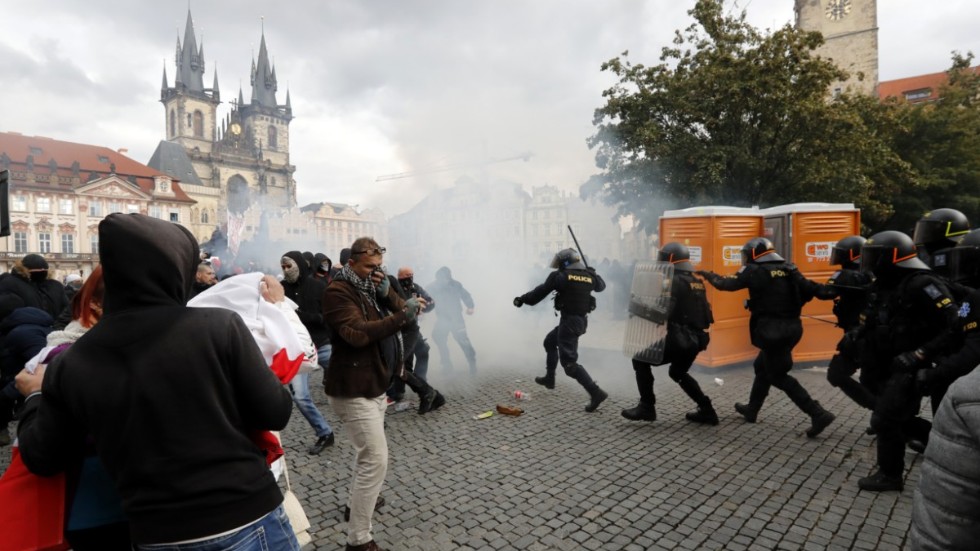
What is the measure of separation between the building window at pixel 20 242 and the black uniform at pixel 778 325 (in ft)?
201

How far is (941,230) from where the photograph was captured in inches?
163

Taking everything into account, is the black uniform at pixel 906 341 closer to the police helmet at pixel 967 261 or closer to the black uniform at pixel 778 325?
the police helmet at pixel 967 261

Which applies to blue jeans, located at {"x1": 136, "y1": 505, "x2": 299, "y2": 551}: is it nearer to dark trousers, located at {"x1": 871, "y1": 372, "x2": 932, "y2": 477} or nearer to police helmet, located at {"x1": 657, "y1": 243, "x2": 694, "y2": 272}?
dark trousers, located at {"x1": 871, "y1": 372, "x2": 932, "y2": 477}

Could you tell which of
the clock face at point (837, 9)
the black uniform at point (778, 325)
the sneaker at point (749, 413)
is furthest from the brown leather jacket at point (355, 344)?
the clock face at point (837, 9)

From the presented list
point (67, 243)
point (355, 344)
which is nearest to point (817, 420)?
point (355, 344)

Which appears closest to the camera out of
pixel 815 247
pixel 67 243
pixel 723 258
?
pixel 723 258

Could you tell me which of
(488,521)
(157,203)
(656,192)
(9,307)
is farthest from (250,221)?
(488,521)

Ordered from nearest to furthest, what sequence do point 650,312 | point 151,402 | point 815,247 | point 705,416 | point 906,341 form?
point 151,402
point 906,341
point 705,416
point 650,312
point 815,247

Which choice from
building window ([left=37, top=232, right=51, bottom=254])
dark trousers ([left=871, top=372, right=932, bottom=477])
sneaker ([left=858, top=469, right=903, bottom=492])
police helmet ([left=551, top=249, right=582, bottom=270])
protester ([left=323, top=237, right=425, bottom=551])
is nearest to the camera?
protester ([left=323, top=237, right=425, bottom=551])

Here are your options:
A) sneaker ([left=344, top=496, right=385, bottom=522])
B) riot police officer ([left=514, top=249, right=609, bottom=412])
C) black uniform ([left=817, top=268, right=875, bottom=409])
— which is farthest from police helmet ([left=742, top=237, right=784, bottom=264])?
sneaker ([left=344, top=496, right=385, bottom=522])

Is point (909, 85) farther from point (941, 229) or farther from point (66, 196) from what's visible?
point (66, 196)

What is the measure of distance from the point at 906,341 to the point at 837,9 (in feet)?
155

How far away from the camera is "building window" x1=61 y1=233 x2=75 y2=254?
160 ft

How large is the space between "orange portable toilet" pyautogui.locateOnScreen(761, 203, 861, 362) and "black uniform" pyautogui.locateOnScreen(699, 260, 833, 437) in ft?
10.6
